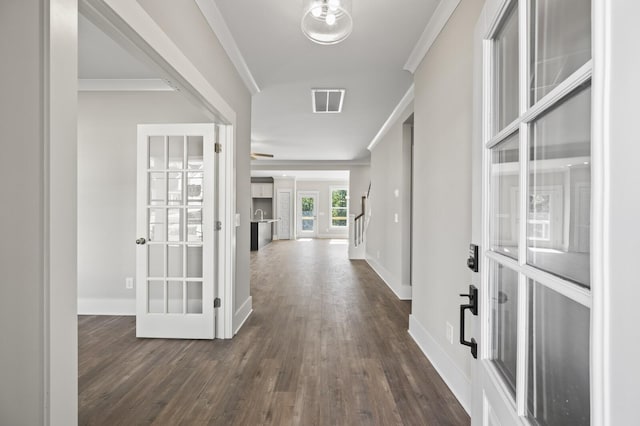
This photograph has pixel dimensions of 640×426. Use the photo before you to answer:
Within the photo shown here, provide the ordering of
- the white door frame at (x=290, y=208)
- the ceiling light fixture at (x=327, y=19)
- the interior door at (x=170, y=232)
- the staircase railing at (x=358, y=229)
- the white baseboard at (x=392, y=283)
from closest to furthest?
the ceiling light fixture at (x=327, y=19)
the interior door at (x=170, y=232)
the white baseboard at (x=392, y=283)
the staircase railing at (x=358, y=229)
the white door frame at (x=290, y=208)

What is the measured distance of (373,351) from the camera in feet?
8.84

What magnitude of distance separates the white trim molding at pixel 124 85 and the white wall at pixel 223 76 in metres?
0.89

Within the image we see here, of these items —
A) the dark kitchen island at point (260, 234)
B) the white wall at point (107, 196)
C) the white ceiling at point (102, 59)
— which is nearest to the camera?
the white ceiling at point (102, 59)

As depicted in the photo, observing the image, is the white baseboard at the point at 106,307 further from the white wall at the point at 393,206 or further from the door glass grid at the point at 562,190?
the door glass grid at the point at 562,190

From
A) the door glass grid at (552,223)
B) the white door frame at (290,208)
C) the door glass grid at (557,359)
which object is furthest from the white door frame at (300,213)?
the door glass grid at (557,359)

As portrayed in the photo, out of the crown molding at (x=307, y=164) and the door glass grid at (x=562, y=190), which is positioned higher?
the crown molding at (x=307, y=164)

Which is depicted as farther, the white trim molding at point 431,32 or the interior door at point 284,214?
the interior door at point 284,214

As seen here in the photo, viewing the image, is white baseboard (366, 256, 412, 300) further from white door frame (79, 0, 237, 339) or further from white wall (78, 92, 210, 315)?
white wall (78, 92, 210, 315)

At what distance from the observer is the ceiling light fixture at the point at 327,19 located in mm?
1756

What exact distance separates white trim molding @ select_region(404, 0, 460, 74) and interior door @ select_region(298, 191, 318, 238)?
10880 millimetres

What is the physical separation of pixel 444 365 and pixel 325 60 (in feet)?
8.75
